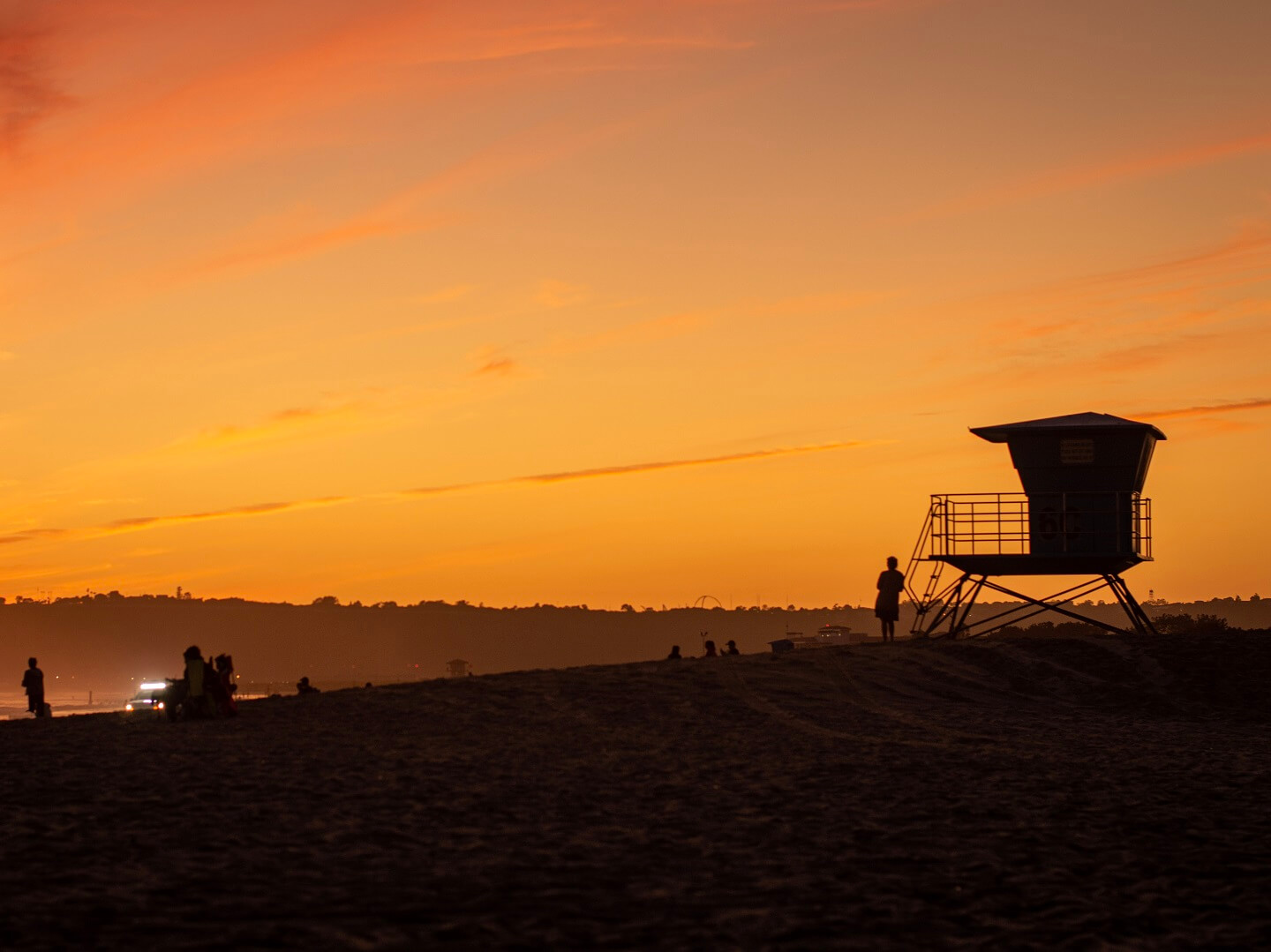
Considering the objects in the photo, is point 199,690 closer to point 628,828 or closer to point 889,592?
point 628,828

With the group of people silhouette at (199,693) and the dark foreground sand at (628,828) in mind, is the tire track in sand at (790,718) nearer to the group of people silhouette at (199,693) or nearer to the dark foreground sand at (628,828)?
the dark foreground sand at (628,828)

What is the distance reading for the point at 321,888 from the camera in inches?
447

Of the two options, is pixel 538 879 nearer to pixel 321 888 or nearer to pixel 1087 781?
pixel 321 888

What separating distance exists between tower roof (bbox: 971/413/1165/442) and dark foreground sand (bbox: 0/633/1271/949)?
1627 cm

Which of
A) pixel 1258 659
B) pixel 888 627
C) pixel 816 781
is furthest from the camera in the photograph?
pixel 888 627

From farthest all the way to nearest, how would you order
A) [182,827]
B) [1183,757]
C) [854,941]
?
[1183,757], [182,827], [854,941]

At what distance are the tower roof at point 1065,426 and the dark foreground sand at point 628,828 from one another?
53.4 ft

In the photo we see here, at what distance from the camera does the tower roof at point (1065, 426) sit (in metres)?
41.8

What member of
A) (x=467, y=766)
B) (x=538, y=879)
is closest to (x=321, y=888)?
(x=538, y=879)

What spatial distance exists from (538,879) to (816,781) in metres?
6.53

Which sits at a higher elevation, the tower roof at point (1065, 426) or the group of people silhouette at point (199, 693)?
the tower roof at point (1065, 426)

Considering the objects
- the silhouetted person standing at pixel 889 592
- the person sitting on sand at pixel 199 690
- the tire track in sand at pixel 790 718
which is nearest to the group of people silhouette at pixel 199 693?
the person sitting on sand at pixel 199 690

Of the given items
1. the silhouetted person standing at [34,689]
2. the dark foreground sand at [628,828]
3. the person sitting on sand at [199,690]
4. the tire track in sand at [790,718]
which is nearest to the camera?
the dark foreground sand at [628,828]

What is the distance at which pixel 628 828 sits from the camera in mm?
14172
